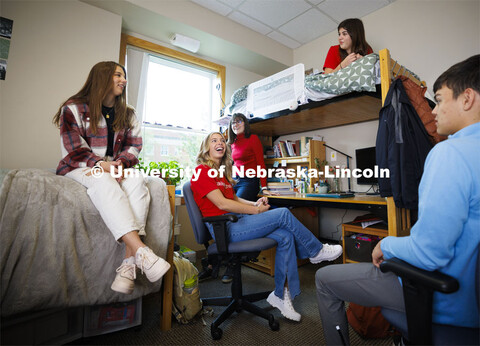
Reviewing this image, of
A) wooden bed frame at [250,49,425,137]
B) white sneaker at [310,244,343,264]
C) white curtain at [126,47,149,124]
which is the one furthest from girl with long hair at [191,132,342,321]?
white curtain at [126,47,149,124]

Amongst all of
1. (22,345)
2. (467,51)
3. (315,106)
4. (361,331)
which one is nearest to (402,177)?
(361,331)

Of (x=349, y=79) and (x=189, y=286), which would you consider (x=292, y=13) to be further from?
(x=189, y=286)

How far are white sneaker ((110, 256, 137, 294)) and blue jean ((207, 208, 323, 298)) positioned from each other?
50 centimetres

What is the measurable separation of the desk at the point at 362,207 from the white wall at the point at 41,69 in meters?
2.15

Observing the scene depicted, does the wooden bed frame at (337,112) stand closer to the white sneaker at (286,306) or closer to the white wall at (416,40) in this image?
the white wall at (416,40)

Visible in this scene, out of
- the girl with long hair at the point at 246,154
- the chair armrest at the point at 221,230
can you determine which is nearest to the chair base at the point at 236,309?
the chair armrest at the point at 221,230

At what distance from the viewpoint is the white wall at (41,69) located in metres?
1.98

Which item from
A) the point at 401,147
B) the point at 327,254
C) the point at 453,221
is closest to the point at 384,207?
the point at 401,147

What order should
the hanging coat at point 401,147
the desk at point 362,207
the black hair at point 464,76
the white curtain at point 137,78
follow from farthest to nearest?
the white curtain at point 137,78
the desk at point 362,207
the hanging coat at point 401,147
the black hair at point 464,76

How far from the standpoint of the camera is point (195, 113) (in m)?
3.25

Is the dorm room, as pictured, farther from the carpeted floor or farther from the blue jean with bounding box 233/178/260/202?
the blue jean with bounding box 233/178/260/202

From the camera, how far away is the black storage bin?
1905 mm

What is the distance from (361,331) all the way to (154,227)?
4.17 feet

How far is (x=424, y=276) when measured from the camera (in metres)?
0.58
